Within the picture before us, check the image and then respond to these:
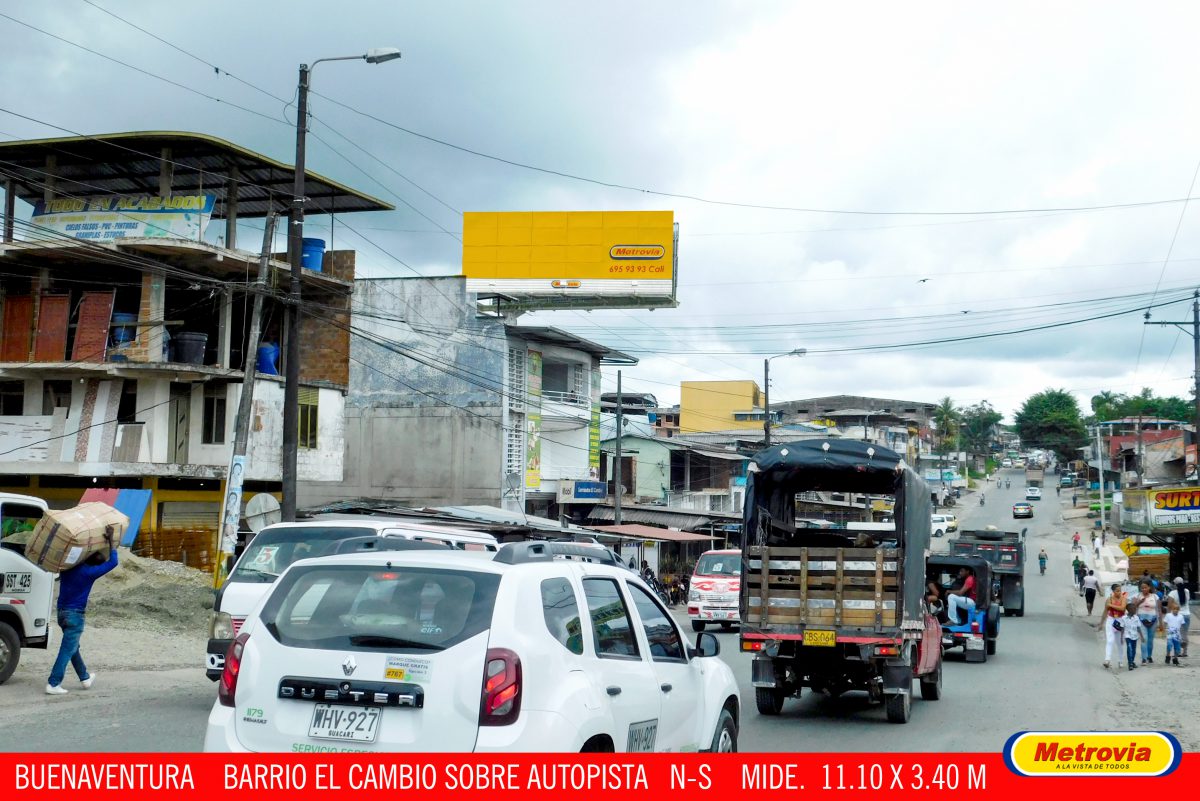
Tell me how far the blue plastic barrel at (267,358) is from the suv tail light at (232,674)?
2700 cm

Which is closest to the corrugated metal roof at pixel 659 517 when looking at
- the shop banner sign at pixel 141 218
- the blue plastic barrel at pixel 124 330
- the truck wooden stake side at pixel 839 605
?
the blue plastic barrel at pixel 124 330

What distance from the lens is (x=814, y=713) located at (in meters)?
14.2

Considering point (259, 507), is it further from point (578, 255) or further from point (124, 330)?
point (578, 255)

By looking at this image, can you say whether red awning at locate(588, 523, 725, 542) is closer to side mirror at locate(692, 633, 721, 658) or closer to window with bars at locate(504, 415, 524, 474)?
window with bars at locate(504, 415, 524, 474)

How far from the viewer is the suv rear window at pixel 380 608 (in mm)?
5516

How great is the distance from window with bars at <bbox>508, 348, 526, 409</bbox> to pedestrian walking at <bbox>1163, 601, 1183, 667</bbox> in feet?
81.5

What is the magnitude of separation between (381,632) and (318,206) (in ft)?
97.3

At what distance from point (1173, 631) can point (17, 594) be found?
20116 mm

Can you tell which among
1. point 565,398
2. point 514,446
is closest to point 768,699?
point 514,446

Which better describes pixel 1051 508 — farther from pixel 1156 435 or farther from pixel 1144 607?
pixel 1144 607

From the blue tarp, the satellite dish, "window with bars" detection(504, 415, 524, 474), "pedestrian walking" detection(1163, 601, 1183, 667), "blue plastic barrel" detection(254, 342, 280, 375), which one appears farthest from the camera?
"window with bars" detection(504, 415, 524, 474)

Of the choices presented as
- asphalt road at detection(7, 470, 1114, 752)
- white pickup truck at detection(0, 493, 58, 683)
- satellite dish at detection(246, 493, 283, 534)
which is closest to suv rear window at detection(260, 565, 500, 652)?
asphalt road at detection(7, 470, 1114, 752)

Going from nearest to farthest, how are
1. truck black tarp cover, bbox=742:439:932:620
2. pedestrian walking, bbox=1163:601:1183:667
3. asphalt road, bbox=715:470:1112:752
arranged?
asphalt road, bbox=715:470:1112:752 → truck black tarp cover, bbox=742:439:932:620 → pedestrian walking, bbox=1163:601:1183:667

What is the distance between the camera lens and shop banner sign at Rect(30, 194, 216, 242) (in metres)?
28.5
